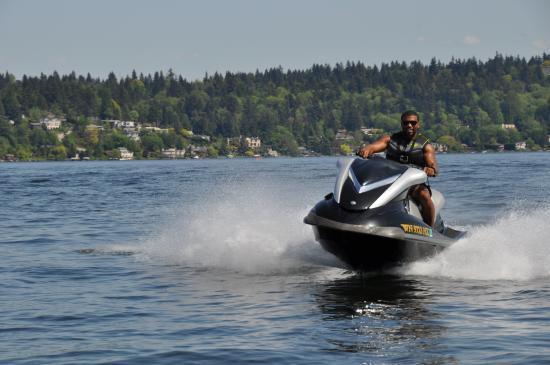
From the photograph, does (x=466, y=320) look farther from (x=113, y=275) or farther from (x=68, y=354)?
(x=113, y=275)

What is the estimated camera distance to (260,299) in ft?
→ 35.5

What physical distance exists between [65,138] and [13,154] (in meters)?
14.7

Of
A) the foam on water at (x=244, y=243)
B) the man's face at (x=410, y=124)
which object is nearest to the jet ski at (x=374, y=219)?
the man's face at (x=410, y=124)

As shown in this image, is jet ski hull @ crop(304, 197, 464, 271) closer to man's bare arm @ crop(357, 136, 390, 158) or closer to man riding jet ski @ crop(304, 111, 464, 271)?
man riding jet ski @ crop(304, 111, 464, 271)

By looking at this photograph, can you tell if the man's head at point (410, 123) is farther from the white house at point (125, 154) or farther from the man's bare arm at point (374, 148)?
the white house at point (125, 154)

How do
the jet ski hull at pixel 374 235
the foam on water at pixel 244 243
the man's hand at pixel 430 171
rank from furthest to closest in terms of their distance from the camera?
the foam on water at pixel 244 243 → the man's hand at pixel 430 171 → the jet ski hull at pixel 374 235

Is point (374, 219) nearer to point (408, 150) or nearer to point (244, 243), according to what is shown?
point (408, 150)

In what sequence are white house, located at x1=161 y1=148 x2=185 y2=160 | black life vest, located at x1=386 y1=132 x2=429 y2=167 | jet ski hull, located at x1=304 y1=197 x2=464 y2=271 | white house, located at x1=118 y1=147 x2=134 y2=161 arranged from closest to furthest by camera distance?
jet ski hull, located at x1=304 y1=197 x2=464 y2=271, black life vest, located at x1=386 y1=132 x2=429 y2=167, white house, located at x1=118 y1=147 x2=134 y2=161, white house, located at x1=161 y1=148 x2=185 y2=160

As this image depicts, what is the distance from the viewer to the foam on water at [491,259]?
12195mm

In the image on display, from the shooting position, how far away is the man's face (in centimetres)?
1189

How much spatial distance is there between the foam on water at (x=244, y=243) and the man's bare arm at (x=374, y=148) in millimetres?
1651

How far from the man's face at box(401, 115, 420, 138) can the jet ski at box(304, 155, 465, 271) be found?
1.51 feet

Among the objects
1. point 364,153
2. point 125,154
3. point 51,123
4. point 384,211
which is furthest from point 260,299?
point 51,123

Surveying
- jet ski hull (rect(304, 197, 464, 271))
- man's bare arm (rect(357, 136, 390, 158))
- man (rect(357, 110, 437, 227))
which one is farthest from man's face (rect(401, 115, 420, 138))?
jet ski hull (rect(304, 197, 464, 271))
